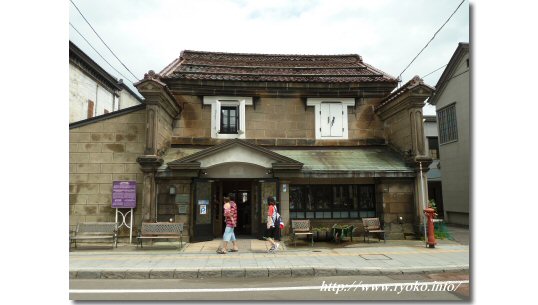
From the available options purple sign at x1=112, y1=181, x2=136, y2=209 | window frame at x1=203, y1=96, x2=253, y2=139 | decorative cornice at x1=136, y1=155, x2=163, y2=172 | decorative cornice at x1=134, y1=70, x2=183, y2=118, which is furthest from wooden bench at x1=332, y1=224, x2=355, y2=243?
decorative cornice at x1=134, y1=70, x2=183, y2=118

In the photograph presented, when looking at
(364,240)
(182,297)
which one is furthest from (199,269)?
(364,240)

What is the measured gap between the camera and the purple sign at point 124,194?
12703 millimetres

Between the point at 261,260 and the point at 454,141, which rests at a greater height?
the point at 454,141

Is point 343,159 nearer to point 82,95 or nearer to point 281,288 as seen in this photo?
point 281,288

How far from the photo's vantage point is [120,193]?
1277 cm

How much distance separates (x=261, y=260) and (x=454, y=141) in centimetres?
1529

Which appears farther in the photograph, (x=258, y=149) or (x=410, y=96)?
(x=410, y=96)

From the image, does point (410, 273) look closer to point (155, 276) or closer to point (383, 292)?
point (383, 292)

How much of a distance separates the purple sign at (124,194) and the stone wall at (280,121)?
3.05m

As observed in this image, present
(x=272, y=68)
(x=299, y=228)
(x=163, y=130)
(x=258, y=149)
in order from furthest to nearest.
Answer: (x=272, y=68) → (x=163, y=130) → (x=258, y=149) → (x=299, y=228)

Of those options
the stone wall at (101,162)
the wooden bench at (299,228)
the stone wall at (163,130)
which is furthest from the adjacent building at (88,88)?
the wooden bench at (299,228)

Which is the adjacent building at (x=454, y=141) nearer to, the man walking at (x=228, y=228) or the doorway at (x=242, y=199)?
the doorway at (x=242, y=199)

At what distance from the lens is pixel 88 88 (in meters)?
19.9

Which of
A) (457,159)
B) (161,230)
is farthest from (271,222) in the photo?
(457,159)
